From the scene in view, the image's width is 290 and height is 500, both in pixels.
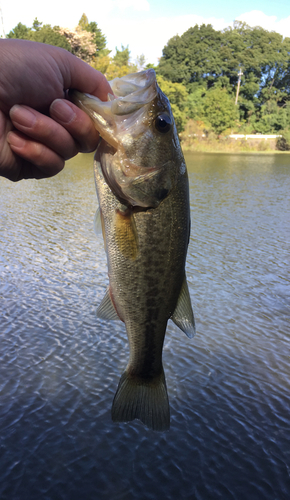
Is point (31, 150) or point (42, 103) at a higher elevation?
→ point (42, 103)

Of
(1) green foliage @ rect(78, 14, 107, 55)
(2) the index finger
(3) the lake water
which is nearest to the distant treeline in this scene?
(1) green foliage @ rect(78, 14, 107, 55)

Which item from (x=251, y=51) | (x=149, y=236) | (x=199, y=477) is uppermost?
(x=251, y=51)

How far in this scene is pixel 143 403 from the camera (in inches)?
99.9

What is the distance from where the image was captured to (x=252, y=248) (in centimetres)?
1030

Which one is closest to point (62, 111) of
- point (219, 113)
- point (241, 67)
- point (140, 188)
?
point (140, 188)

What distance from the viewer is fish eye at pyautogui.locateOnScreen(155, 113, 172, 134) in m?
2.08

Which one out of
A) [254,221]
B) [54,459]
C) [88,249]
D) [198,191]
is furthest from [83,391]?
[198,191]

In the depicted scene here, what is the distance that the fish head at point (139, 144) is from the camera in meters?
2.04

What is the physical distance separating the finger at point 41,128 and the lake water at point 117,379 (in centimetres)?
316

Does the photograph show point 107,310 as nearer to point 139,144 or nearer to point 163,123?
point 139,144

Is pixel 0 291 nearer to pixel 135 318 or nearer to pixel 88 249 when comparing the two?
pixel 88 249

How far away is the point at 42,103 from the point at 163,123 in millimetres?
637

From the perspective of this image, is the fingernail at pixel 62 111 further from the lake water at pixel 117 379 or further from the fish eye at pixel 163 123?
the lake water at pixel 117 379

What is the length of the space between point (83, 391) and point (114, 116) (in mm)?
3831
